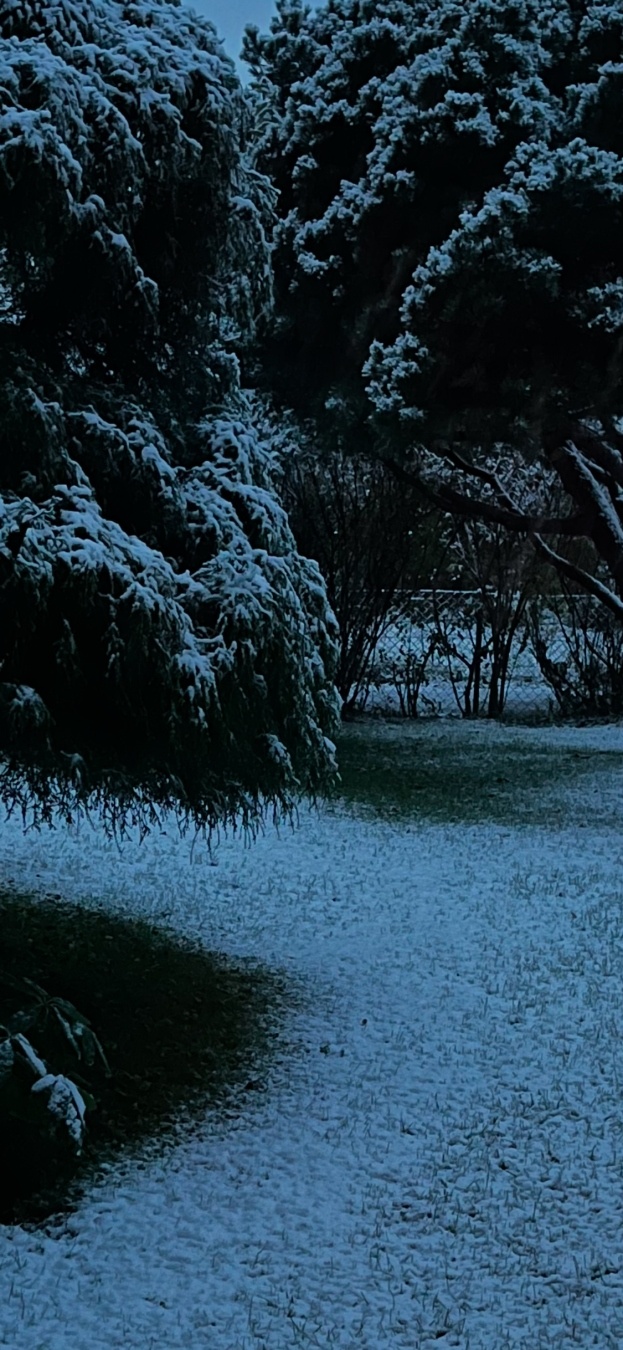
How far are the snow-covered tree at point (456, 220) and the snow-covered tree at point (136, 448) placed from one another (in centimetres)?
431

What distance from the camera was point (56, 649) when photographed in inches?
120

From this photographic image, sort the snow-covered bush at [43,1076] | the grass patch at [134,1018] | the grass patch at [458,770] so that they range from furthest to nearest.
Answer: the grass patch at [458,770], the grass patch at [134,1018], the snow-covered bush at [43,1076]

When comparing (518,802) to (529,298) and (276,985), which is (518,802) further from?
(276,985)

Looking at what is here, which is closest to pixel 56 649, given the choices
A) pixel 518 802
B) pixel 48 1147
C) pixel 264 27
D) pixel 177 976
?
pixel 48 1147

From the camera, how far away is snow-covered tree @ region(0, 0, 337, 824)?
304 centimetres

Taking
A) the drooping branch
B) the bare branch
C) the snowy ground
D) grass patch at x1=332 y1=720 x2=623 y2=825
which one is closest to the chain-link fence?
grass patch at x1=332 y1=720 x2=623 y2=825

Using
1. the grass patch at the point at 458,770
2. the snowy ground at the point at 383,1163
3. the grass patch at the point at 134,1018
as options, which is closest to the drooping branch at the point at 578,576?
the grass patch at the point at 458,770

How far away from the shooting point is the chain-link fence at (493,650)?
1208 cm

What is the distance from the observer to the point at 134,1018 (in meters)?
3.87

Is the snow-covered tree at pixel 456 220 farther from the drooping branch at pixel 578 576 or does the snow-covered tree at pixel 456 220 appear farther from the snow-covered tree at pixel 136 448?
the snow-covered tree at pixel 136 448

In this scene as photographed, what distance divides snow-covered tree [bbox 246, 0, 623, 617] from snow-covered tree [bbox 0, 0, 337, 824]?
4.31 meters

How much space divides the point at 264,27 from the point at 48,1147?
9486mm

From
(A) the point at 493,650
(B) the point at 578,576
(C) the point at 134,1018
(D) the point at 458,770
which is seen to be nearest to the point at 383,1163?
(C) the point at 134,1018

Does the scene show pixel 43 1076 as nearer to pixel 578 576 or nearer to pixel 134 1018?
pixel 134 1018
